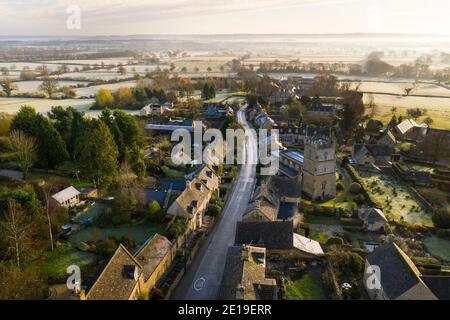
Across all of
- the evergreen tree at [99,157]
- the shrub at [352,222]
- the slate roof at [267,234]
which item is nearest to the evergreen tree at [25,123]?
the evergreen tree at [99,157]

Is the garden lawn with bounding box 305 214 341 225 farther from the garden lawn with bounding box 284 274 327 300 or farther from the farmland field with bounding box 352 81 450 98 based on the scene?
the farmland field with bounding box 352 81 450 98

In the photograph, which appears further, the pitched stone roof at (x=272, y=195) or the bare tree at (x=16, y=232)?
the pitched stone roof at (x=272, y=195)

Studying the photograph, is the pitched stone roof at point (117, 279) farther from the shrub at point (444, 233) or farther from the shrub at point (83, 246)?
the shrub at point (444, 233)

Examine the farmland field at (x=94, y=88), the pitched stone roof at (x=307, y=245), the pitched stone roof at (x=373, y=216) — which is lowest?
the pitched stone roof at (x=307, y=245)

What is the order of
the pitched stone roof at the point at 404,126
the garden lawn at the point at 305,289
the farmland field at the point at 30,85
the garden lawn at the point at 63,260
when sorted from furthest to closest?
the farmland field at the point at 30,85 → the pitched stone roof at the point at 404,126 → the garden lawn at the point at 63,260 → the garden lawn at the point at 305,289

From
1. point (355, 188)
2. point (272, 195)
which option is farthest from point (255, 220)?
point (355, 188)

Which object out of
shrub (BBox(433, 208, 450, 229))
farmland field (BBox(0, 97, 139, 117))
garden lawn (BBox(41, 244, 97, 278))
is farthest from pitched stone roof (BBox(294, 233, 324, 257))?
farmland field (BBox(0, 97, 139, 117))
